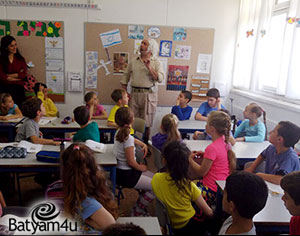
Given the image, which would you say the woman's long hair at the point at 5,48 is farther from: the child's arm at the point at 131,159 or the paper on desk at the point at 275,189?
the paper on desk at the point at 275,189

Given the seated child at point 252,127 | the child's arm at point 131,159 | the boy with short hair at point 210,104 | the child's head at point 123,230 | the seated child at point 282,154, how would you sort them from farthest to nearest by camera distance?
the boy with short hair at point 210,104, the seated child at point 252,127, the child's arm at point 131,159, the seated child at point 282,154, the child's head at point 123,230

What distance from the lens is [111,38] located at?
15.7 ft

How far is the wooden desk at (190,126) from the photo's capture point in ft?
11.7

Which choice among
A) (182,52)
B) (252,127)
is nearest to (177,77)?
(182,52)

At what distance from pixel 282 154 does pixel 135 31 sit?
11.5 ft

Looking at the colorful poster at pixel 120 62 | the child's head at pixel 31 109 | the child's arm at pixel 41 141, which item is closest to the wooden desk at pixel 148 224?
the child's arm at pixel 41 141

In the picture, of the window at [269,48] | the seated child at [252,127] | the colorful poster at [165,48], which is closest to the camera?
the seated child at [252,127]

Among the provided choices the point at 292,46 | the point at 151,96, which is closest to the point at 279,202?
the point at 292,46

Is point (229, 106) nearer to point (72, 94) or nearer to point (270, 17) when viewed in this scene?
point (270, 17)

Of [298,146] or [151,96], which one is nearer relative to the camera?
[298,146]

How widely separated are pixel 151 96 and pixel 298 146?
2368 millimetres

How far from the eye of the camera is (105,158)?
2338mm

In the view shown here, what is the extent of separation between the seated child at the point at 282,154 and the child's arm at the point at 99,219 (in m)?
1.24

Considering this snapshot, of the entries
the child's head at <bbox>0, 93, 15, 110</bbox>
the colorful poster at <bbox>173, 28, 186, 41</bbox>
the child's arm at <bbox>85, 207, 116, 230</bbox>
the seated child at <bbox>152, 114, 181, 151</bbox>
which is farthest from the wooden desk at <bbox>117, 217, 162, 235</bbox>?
the colorful poster at <bbox>173, 28, 186, 41</bbox>
